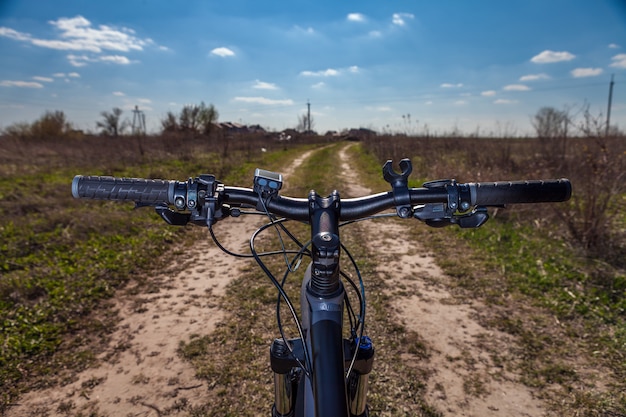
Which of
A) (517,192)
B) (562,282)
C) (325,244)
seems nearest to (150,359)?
(325,244)

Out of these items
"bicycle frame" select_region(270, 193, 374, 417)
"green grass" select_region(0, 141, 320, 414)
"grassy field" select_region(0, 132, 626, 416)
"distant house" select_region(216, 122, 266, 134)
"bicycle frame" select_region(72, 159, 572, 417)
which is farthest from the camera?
"distant house" select_region(216, 122, 266, 134)

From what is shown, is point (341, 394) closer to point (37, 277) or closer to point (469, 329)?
point (469, 329)

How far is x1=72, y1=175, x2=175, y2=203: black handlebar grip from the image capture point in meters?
1.32

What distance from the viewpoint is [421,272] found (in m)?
5.21

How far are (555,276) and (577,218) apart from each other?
1.83m

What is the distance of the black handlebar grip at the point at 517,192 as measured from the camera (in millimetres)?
1332

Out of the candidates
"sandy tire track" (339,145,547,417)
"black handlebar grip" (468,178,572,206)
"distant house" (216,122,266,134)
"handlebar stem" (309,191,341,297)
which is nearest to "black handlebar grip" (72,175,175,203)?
"handlebar stem" (309,191,341,297)

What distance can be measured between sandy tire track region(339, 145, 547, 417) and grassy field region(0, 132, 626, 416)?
0.16 m

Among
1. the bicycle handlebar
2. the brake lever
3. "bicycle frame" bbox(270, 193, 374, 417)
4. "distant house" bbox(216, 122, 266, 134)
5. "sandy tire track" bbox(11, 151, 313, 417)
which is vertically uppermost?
"distant house" bbox(216, 122, 266, 134)

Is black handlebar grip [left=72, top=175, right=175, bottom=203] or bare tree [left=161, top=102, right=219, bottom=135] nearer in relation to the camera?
black handlebar grip [left=72, top=175, right=175, bottom=203]

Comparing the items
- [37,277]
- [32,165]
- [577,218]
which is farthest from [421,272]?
[32,165]

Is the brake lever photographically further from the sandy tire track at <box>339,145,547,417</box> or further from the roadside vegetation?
the roadside vegetation

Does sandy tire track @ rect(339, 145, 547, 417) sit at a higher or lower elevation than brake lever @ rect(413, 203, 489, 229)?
lower

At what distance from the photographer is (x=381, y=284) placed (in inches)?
189
